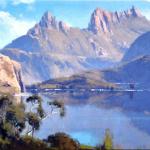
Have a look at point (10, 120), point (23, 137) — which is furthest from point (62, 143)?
point (10, 120)

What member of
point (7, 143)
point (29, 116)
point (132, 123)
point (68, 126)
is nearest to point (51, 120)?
point (68, 126)

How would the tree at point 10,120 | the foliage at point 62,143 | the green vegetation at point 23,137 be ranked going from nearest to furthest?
1. the foliage at point 62,143
2. the green vegetation at point 23,137
3. the tree at point 10,120

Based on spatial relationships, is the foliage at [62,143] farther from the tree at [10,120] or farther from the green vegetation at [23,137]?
the tree at [10,120]

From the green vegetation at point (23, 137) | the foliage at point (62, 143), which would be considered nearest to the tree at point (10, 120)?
the green vegetation at point (23, 137)

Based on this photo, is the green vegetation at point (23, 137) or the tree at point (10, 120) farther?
the tree at point (10, 120)

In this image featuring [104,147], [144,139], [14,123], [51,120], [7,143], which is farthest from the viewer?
[51,120]

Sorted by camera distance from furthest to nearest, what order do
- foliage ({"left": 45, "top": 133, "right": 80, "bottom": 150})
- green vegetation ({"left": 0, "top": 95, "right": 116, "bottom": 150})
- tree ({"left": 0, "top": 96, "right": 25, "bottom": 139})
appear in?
tree ({"left": 0, "top": 96, "right": 25, "bottom": 139})
green vegetation ({"left": 0, "top": 95, "right": 116, "bottom": 150})
foliage ({"left": 45, "top": 133, "right": 80, "bottom": 150})

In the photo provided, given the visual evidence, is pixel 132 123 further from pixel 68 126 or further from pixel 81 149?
pixel 81 149

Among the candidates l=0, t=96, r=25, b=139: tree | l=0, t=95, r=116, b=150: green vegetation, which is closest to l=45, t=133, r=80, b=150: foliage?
l=0, t=95, r=116, b=150: green vegetation

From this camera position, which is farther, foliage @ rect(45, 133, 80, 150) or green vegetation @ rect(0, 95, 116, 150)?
green vegetation @ rect(0, 95, 116, 150)

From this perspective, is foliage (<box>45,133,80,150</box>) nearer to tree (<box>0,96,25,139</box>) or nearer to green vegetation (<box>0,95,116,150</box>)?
green vegetation (<box>0,95,116,150</box>)

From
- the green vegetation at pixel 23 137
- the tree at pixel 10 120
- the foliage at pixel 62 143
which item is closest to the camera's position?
the foliage at pixel 62 143
